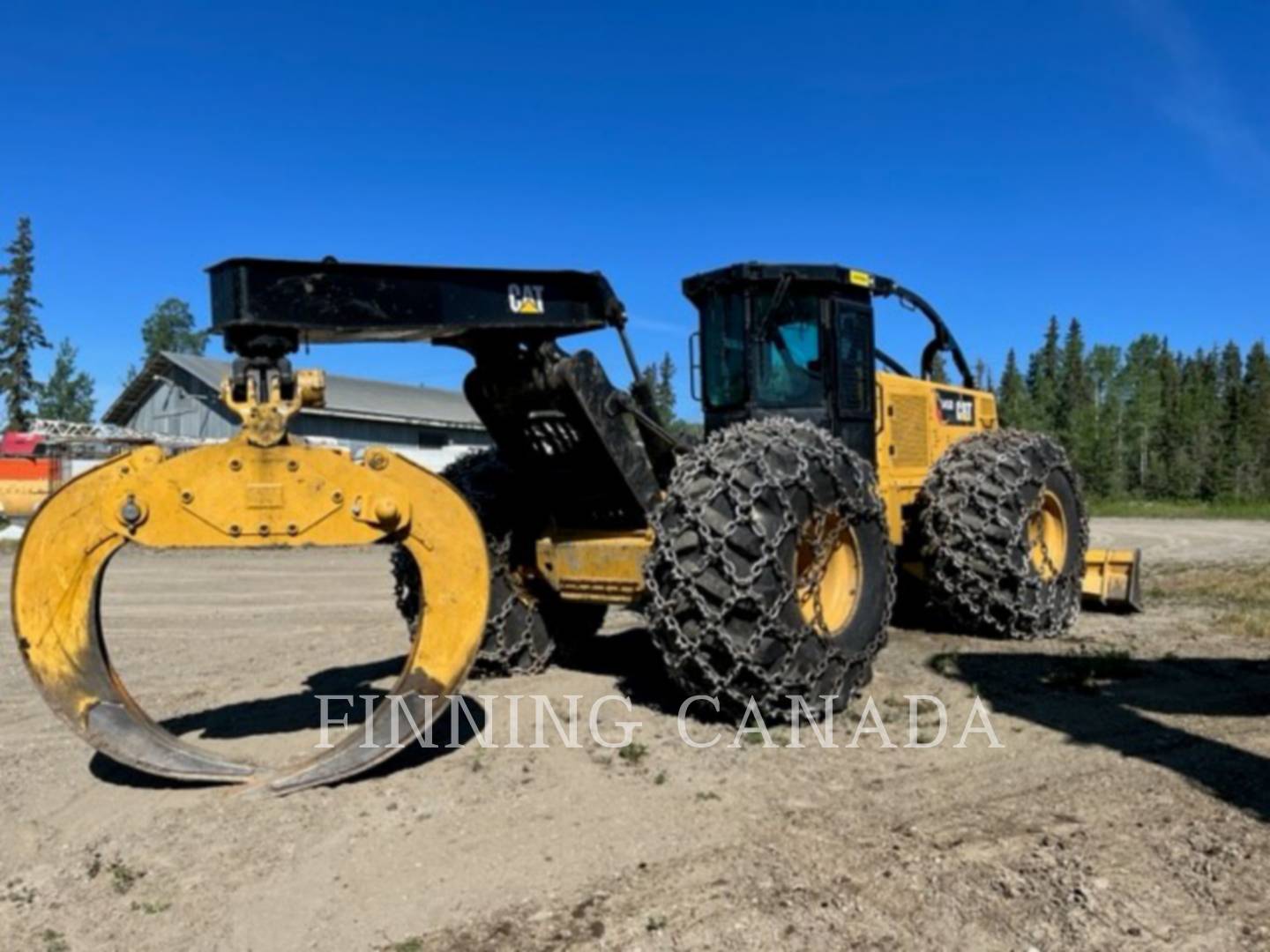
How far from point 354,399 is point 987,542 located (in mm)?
30057

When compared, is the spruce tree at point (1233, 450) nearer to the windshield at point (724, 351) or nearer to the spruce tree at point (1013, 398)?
the spruce tree at point (1013, 398)

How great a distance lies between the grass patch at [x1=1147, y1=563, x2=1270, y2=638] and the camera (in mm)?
8997

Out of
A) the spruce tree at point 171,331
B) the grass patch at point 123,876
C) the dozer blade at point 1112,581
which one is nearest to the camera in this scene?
the grass patch at point 123,876

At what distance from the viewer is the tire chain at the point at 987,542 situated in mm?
8078

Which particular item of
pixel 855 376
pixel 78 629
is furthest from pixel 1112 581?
pixel 78 629

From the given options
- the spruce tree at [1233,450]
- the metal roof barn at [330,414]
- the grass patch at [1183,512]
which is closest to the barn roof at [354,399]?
the metal roof barn at [330,414]

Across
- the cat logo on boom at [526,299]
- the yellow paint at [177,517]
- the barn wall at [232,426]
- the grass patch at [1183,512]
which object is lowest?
the grass patch at [1183,512]

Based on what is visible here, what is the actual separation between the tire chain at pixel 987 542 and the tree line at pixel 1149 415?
149 ft

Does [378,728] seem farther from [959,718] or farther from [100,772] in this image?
[959,718]

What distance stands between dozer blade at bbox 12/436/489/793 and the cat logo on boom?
101cm

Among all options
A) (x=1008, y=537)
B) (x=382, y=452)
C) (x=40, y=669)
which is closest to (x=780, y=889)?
(x=382, y=452)

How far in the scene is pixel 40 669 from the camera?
14.8 ft

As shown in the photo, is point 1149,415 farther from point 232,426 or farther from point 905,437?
point 905,437

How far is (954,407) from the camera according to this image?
965cm
